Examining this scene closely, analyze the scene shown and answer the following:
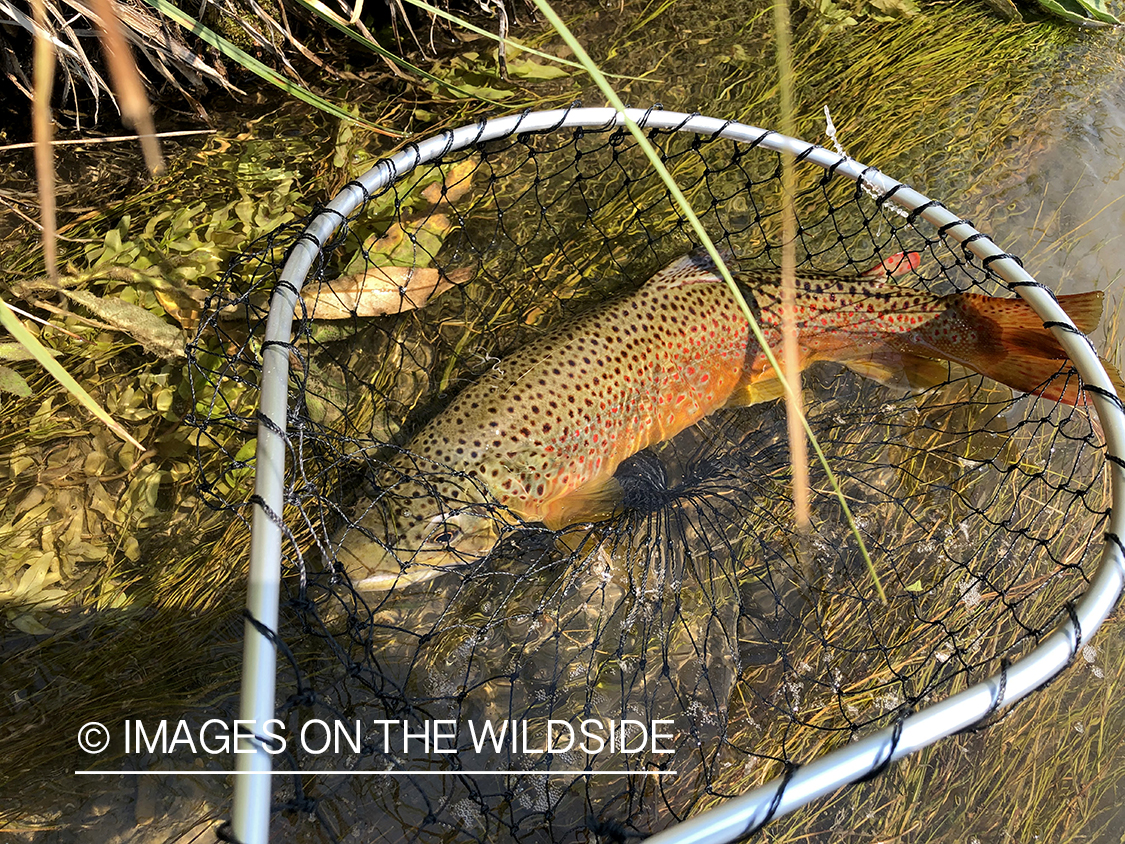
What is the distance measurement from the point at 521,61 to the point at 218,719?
4061 mm

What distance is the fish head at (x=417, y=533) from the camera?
9.87 feet

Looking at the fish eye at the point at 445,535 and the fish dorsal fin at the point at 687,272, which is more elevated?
the fish dorsal fin at the point at 687,272

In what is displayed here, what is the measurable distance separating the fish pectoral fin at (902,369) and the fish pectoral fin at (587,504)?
1.42m

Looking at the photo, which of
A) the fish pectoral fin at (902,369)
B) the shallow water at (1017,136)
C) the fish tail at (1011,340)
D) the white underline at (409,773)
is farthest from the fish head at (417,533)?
the shallow water at (1017,136)

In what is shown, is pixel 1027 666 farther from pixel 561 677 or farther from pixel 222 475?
pixel 222 475

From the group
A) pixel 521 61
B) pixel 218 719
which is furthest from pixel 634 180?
pixel 218 719

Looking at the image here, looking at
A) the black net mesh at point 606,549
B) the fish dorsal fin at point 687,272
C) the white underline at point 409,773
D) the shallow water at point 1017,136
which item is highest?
the shallow water at point 1017,136

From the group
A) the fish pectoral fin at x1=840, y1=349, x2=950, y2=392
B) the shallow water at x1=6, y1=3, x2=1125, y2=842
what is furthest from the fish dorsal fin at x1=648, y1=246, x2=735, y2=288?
the shallow water at x1=6, y1=3, x2=1125, y2=842

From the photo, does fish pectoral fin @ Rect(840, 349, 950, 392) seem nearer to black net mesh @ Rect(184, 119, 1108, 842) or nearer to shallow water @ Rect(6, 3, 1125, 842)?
black net mesh @ Rect(184, 119, 1108, 842)

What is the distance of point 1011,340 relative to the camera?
131 inches

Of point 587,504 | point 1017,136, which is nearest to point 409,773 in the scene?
point 587,504

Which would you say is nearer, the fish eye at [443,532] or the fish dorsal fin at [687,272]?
the fish eye at [443,532]

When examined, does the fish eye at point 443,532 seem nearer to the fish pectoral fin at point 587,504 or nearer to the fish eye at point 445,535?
the fish eye at point 445,535

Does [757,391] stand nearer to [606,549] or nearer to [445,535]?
[606,549]
